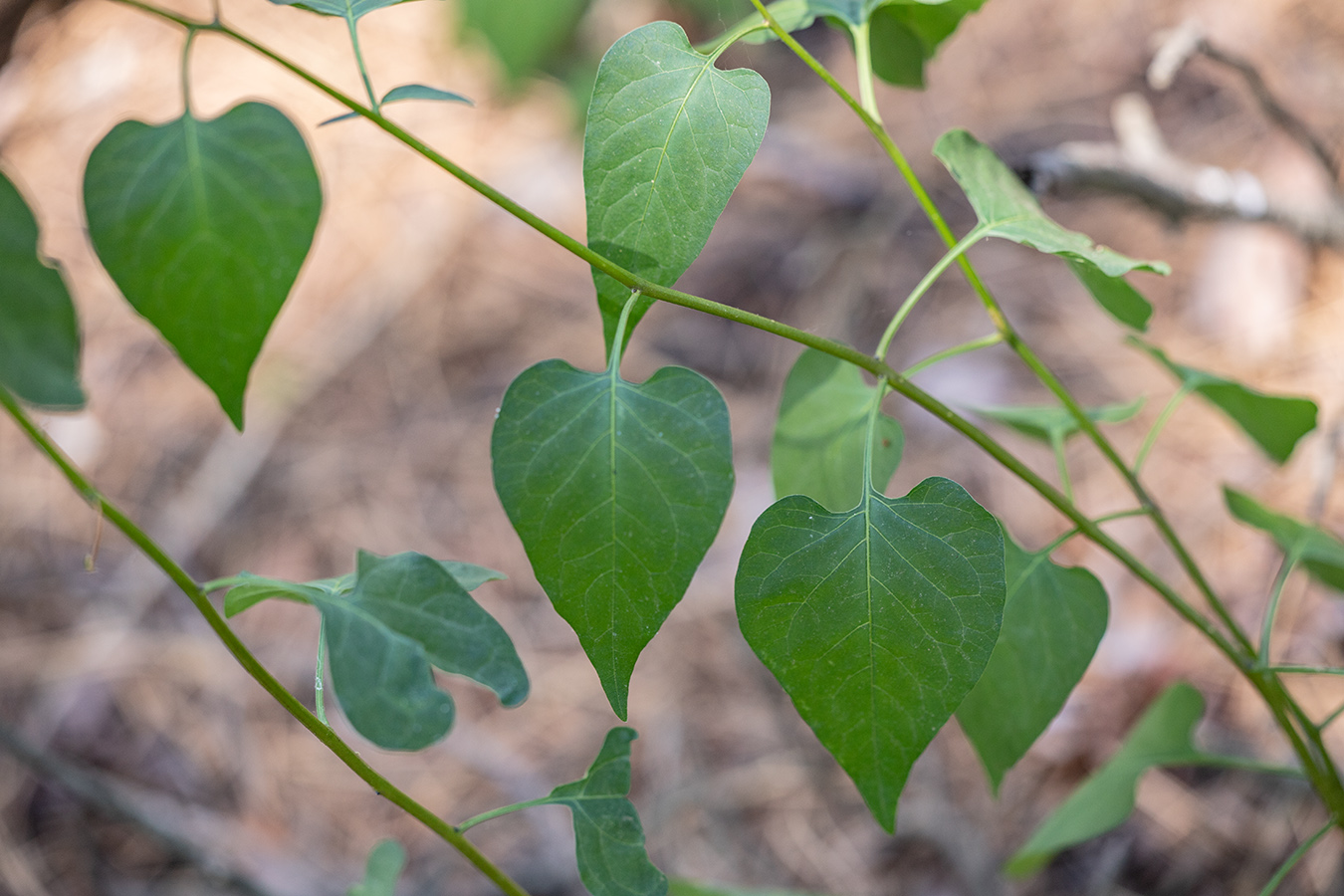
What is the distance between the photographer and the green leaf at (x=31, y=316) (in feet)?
1.58

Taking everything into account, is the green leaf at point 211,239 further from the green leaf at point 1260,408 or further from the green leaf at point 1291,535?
the green leaf at point 1291,535

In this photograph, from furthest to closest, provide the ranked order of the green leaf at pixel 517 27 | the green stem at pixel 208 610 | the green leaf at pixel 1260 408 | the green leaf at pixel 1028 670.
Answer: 1. the green leaf at pixel 517 27
2. the green leaf at pixel 1260 408
3. the green leaf at pixel 1028 670
4. the green stem at pixel 208 610

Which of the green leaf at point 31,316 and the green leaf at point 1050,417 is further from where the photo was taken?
the green leaf at point 1050,417

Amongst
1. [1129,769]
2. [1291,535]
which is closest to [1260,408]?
[1291,535]

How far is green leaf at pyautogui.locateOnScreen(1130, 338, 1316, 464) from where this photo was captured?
2.41 feet

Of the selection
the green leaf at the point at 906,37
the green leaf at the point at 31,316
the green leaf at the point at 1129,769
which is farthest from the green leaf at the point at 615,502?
the green leaf at the point at 1129,769

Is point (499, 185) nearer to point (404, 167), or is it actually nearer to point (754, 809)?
point (404, 167)

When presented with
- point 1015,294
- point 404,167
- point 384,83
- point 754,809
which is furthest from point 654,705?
point 384,83

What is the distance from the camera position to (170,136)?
1.69ft

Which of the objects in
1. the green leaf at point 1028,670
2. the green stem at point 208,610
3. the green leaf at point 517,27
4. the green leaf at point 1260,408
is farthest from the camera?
the green leaf at point 517,27

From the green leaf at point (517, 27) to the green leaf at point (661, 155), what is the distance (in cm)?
194

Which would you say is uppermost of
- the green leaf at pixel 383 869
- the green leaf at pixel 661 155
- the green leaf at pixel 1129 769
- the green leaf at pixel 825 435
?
the green leaf at pixel 661 155

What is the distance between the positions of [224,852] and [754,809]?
2.37ft

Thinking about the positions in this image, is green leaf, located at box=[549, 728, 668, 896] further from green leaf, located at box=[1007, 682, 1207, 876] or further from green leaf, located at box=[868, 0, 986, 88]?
green leaf, located at box=[868, 0, 986, 88]
